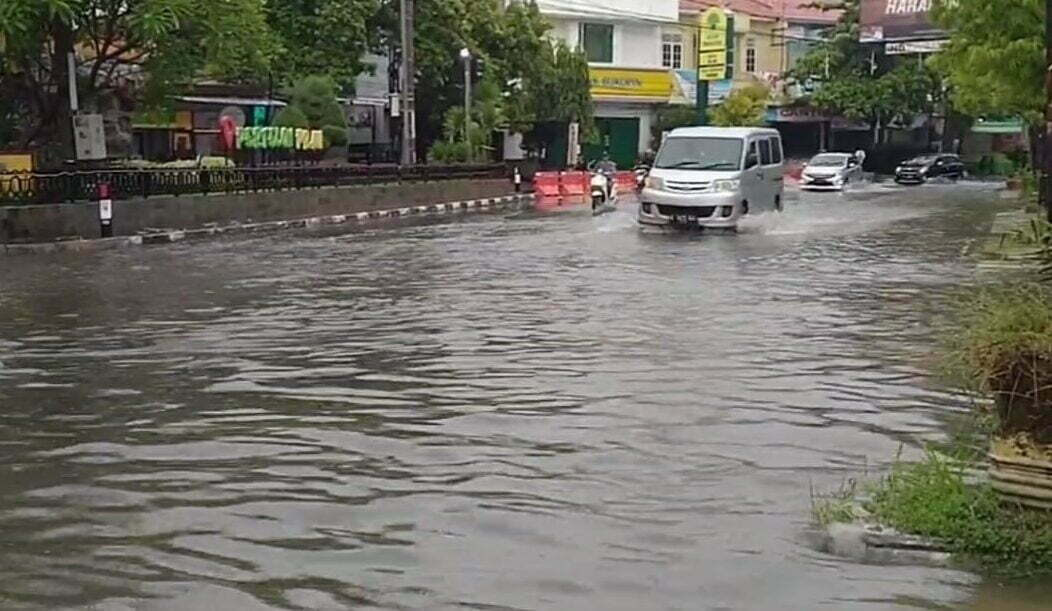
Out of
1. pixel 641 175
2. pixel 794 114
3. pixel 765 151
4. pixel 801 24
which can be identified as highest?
pixel 801 24

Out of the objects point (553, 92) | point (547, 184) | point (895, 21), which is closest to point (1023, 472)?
point (547, 184)

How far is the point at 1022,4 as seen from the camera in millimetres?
19859

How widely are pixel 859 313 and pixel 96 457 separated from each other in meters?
8.78

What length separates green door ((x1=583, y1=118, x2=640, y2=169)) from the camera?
62406 mm

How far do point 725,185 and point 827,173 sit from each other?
25.6m

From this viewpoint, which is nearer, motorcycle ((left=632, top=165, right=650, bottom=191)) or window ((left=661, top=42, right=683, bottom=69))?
motorcycle ((left=632, top=165, right=650, bottom=191))

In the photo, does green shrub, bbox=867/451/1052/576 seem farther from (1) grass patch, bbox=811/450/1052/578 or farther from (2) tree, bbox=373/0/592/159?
(2) tree, bbox=373/0/592/159

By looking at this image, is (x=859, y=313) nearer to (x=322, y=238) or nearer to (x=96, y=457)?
(x=96, y=457)

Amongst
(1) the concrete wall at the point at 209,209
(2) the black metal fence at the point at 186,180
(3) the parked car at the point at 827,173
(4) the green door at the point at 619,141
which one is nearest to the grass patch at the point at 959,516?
(1) the concrete wall at the point at 209,209

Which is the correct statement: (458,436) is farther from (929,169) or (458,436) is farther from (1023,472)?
(929,169)

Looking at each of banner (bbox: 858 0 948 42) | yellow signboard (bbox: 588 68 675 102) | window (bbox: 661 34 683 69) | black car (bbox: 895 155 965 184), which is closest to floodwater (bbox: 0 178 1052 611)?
banner (bbox: 858 0 948 42)

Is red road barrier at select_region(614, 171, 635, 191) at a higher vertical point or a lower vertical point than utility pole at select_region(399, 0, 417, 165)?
lower

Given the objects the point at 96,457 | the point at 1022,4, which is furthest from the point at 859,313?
the point at 96,457

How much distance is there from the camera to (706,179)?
83.3 ft
